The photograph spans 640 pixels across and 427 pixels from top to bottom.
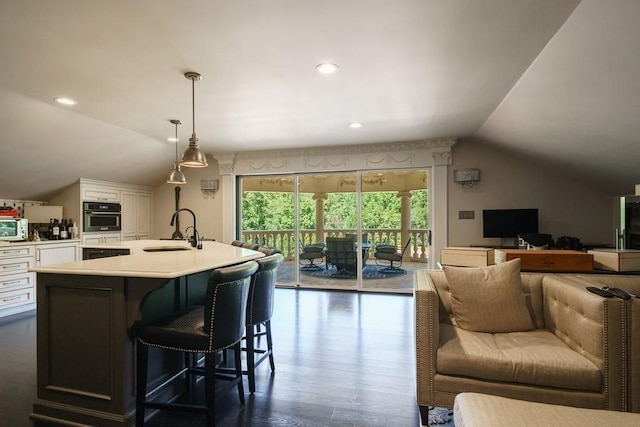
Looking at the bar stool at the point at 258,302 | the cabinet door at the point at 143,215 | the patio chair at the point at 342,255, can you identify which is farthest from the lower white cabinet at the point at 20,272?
the patio chair at the point at 342,255

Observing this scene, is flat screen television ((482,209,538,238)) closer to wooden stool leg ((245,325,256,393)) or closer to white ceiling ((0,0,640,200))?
white ceiling ((0,0,640,200))

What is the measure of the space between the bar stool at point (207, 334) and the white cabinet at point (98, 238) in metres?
4.02

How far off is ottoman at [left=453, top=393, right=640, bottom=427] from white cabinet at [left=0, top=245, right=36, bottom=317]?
200 inches

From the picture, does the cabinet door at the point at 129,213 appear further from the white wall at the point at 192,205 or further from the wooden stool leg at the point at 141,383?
the wooden stool leg at the point at 141,383

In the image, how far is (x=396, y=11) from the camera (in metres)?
1.88

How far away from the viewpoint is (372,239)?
18.4ft

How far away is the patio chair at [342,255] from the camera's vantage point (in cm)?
557

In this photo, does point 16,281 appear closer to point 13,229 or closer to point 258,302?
point 13,229

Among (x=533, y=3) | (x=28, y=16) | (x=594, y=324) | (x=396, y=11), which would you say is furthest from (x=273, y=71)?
(x=594, y=324)

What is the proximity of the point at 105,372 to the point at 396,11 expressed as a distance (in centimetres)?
265

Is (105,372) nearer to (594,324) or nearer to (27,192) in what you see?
(594,324)

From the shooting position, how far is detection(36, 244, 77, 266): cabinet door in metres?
4.47

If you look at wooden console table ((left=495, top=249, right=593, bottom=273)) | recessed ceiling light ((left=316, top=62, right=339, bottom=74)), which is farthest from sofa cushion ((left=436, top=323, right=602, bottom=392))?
recessed ceiling light ((left=316, top=62, right=339, bottom=74))

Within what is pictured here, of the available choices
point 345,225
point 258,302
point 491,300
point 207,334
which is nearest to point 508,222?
point 345,225
